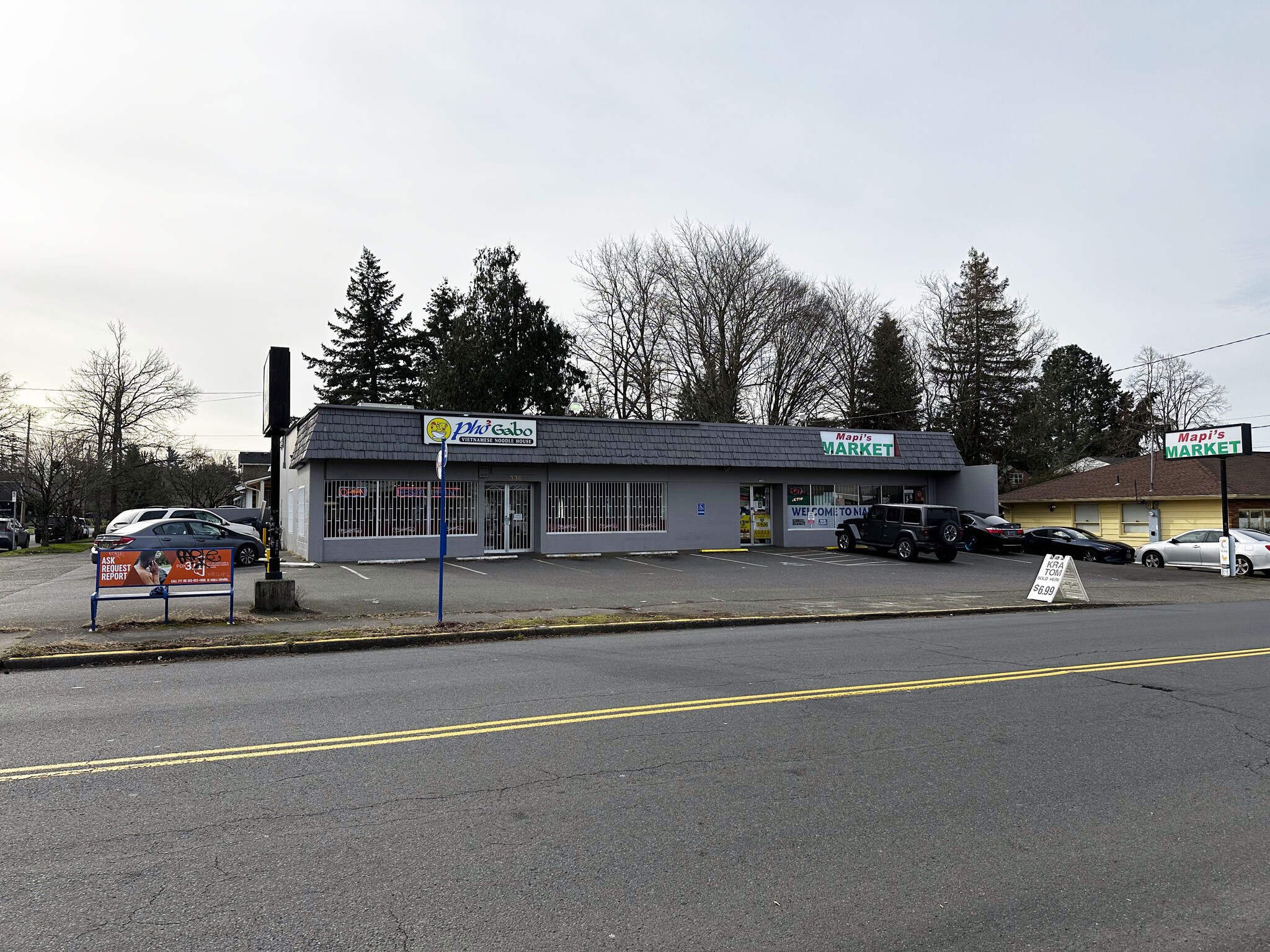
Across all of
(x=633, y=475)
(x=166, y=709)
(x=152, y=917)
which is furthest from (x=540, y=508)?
(x=152, y=917)

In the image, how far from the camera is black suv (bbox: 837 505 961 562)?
27.1 m

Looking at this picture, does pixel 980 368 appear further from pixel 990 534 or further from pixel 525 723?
pixel 525 723

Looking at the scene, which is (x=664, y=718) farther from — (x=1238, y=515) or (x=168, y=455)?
(x=168, y=455)

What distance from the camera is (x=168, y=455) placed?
186ft

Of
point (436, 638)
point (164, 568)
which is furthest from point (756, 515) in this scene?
point (164, 568)

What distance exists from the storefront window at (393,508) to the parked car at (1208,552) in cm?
2262

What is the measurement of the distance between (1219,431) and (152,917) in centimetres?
3237

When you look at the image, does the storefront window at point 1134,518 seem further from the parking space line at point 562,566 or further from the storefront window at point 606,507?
the parking space line at point 562,566

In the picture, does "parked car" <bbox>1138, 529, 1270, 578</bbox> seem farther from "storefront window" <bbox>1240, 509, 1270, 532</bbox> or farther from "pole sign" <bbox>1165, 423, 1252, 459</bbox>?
"storefront window" <bbox>1240, 509, 1270, 532</bbox>

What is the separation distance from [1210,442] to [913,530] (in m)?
10.6

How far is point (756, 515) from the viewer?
31688 millimetres

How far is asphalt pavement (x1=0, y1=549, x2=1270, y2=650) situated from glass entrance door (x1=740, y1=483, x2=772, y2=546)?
252 centimetres

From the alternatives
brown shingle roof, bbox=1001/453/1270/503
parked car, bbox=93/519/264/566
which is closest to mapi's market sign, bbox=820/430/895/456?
brown shingle roof, bbox=1001/453/1270/503

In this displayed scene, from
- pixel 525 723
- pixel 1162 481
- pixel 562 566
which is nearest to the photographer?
pixel 525 723
